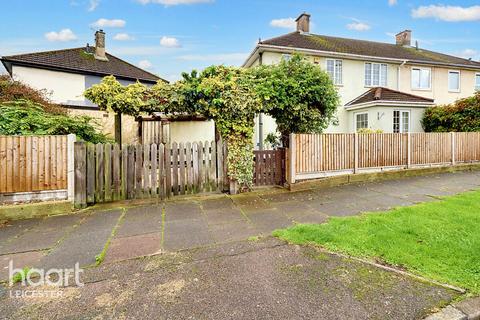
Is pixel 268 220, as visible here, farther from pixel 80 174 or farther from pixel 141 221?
pixel 80 174

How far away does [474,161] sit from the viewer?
1180 cm

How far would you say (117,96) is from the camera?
670 centimetres

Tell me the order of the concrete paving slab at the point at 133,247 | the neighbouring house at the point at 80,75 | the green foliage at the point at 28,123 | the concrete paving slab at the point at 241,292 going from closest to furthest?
the concrete paving slab at the point at 241,292
the concrete paving slab at the point at 133,247
the green foliage at the point at 28,123
the neighbouring house at the point at 80,75

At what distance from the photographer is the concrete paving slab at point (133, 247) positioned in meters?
3.71

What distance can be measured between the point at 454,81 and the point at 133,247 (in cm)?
2555

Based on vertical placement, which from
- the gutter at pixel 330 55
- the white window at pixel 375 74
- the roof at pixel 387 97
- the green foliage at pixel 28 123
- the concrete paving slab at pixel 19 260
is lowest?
the concrete paving slab at pixel 19 260

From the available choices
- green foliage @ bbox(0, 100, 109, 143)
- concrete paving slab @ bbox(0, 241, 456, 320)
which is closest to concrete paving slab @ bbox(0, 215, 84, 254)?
concrete paving slab @ bbox(0, 241, 456, 320)

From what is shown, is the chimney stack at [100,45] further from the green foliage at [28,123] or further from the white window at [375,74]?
the white window at [375,74]

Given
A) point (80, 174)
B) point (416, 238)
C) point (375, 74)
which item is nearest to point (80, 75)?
point (80, 174)

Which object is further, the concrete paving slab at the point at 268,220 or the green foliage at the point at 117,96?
the green foliage at the point at 117,96

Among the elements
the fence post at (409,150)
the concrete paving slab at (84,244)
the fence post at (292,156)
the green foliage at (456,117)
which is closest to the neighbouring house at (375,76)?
the green foliage at (456,117)

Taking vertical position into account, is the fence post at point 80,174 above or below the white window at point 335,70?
below

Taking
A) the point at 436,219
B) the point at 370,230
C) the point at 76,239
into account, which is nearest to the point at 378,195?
the point at 436,219

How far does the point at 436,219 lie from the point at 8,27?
59.6ft
